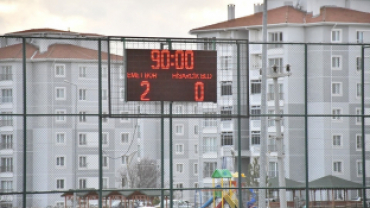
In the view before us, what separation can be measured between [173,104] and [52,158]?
3.57 m

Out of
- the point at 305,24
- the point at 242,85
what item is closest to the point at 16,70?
the point at 242,85

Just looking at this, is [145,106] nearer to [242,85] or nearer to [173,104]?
[173,104]

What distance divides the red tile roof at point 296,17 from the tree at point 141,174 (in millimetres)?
35885

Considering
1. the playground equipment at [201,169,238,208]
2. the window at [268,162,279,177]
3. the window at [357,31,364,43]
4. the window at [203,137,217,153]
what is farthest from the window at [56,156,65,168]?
the window at [357,31,364,43]

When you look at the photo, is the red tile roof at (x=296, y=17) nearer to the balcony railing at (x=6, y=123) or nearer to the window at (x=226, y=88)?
the window at (x=226, y=88)

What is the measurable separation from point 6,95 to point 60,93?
1341 millimetres

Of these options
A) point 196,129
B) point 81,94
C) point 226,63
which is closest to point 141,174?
point 196,129

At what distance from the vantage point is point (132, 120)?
67.5ft

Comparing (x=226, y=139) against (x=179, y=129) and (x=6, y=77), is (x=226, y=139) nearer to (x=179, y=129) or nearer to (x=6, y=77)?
(x=179, y=129)

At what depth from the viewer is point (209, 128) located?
22141 millimetres

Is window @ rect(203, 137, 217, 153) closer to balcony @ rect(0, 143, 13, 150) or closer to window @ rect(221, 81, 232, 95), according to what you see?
window @ rect(221, 81, 232, 95)

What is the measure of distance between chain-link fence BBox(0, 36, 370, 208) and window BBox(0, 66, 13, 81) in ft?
0.04

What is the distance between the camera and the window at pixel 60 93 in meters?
20.2

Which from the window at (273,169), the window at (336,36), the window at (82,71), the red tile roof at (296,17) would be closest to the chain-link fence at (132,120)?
the window at (82,71)
